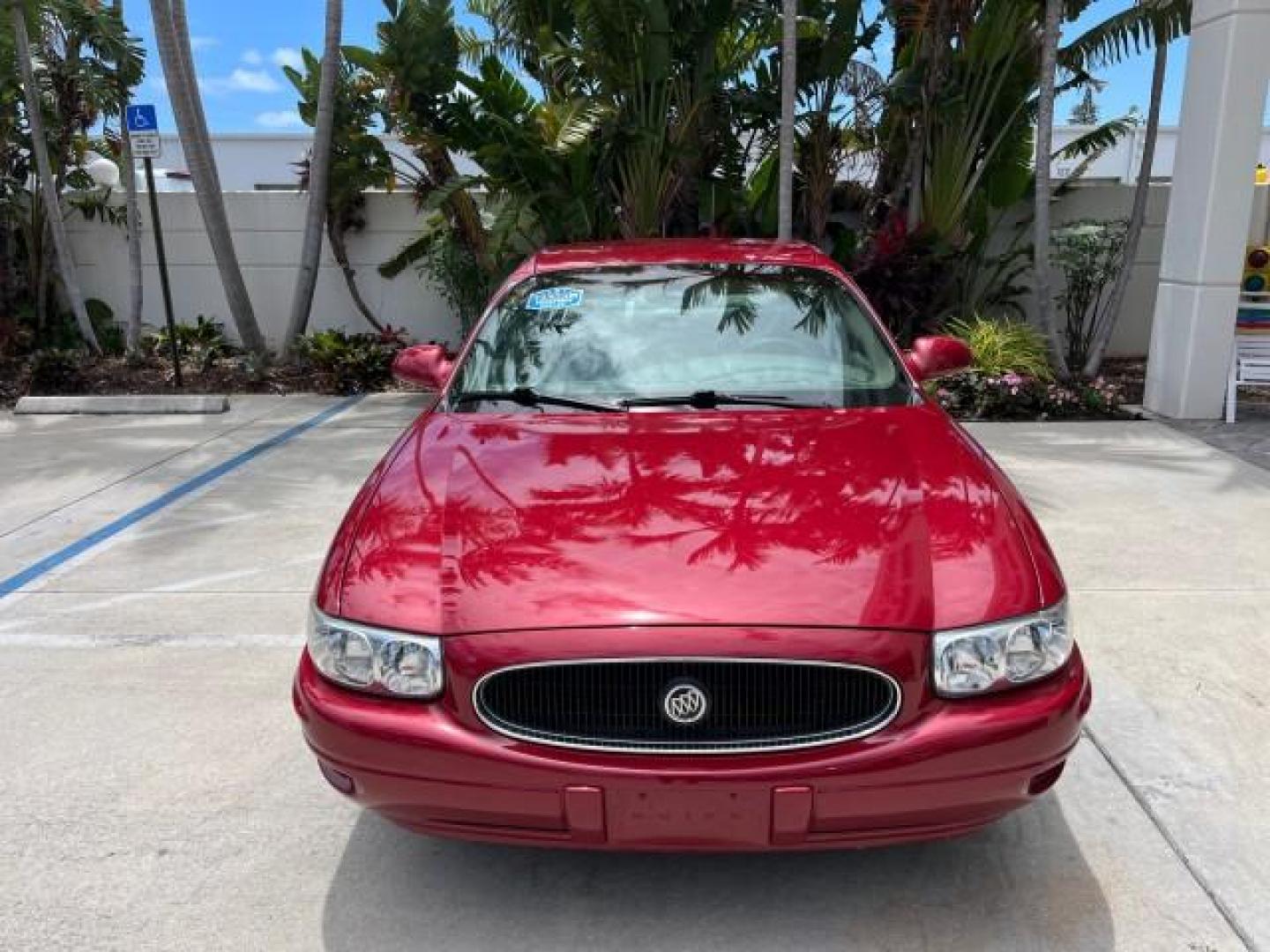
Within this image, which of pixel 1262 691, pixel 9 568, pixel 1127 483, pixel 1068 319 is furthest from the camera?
pixel 1068 319

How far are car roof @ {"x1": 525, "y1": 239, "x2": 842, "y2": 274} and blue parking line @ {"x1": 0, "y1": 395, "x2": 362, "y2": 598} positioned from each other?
2981 millimetres

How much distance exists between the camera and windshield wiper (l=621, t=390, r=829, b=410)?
3.42 metres

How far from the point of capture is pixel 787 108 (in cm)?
887

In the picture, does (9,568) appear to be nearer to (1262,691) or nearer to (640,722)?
(640,722)

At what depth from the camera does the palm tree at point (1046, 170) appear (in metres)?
8.41

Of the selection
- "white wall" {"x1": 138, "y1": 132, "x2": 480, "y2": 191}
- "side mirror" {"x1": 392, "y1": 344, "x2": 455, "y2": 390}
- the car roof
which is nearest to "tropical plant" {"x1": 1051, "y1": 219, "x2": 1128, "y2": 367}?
the car roof

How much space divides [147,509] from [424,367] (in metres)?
2.97

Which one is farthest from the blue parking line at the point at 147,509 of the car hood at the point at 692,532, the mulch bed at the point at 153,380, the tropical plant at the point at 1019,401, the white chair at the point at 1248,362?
the white chair at the point at 1248,362

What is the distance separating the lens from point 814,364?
370 centimetres

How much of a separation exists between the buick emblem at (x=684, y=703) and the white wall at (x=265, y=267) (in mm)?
9897

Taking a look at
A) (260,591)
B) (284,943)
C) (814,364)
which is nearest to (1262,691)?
(814,364)

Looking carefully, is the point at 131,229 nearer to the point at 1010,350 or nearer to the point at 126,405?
the point at 126,405

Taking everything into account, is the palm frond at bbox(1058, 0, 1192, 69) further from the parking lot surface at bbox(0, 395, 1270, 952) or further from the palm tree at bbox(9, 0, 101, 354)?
the palm tree at bbox(9, 0, 101, 354)

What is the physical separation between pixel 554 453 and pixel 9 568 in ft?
12.1
